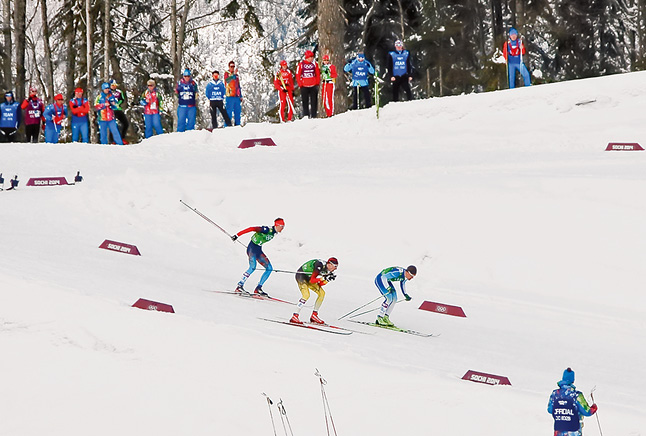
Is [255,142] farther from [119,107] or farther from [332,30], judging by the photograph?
[332,30]

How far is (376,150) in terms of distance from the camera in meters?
18.9

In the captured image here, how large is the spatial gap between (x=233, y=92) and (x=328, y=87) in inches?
86.9

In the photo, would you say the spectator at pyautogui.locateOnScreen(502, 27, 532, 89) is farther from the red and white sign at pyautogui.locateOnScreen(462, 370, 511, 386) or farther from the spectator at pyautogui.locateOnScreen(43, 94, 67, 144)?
the red and white sign at pyautogui.locateOnScreen(462, 370, 511, 386)

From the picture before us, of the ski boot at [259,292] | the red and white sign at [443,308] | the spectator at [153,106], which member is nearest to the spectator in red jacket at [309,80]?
the spectator at [153,106]

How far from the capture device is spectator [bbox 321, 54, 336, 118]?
2077 centimetres

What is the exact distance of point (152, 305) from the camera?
1063 centimetres

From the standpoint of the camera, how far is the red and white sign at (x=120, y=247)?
14.6 metres

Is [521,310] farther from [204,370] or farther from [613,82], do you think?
[613,82]

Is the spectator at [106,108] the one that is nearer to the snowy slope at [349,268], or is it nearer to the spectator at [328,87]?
the snowy slope at [349,268]

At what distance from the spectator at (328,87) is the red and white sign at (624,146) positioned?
654cm

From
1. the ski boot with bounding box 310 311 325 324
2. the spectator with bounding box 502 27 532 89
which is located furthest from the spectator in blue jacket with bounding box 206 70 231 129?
the ski boot with bounding box 310 311 325 324

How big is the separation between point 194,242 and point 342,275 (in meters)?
2.94

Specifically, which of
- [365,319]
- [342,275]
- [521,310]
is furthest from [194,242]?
[521,310]

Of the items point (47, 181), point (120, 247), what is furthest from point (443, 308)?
point (47, 181)
